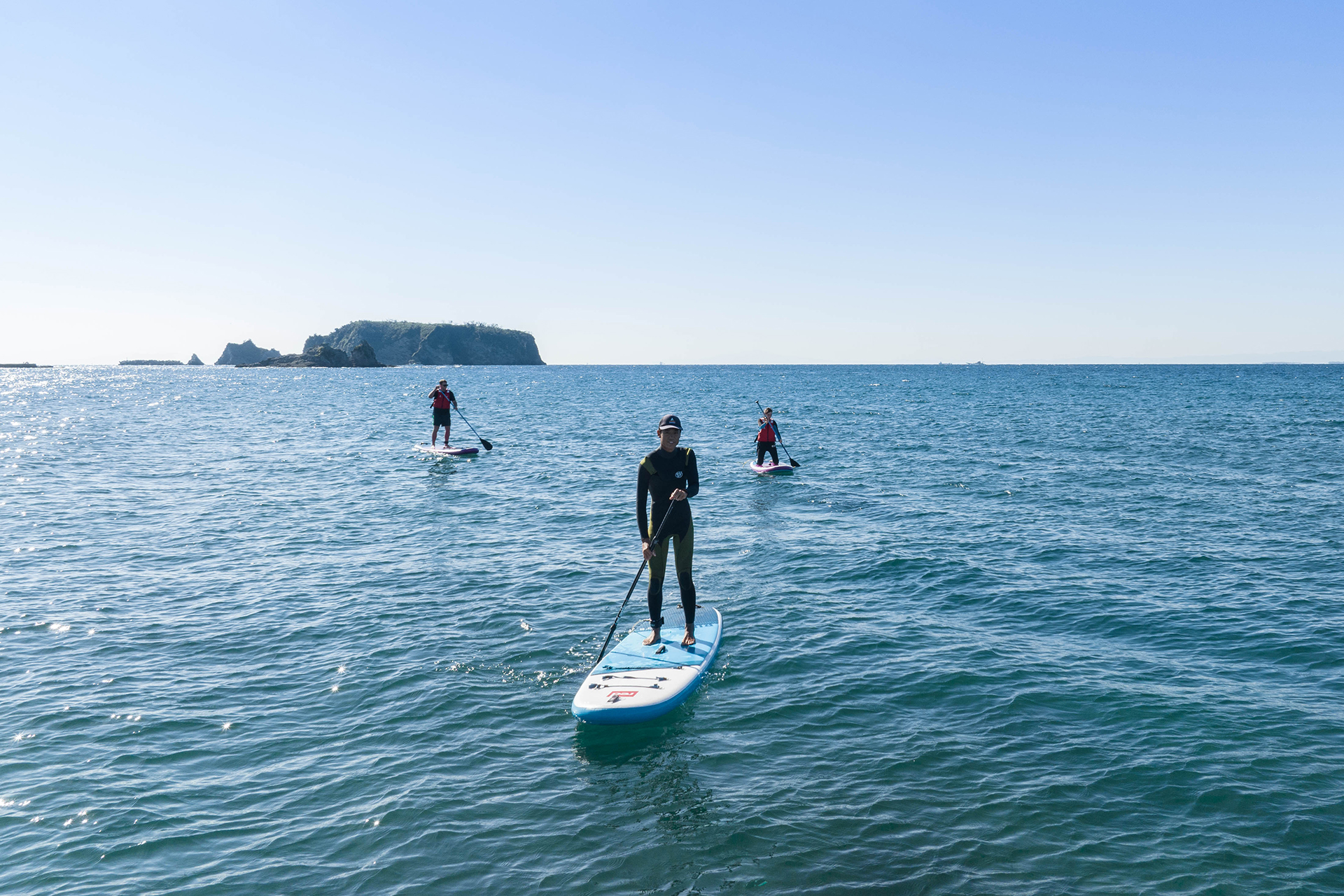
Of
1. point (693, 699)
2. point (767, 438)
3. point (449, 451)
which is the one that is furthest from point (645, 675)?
point (449, 451)

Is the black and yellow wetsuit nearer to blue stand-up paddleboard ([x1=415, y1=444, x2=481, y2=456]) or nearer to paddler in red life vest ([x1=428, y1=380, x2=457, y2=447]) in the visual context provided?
paddler in red life vest ([x1=428, y1=380, x2=457, y2=447])

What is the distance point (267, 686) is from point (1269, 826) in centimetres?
1179

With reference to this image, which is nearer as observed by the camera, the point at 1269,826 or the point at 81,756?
the point at 1269,826

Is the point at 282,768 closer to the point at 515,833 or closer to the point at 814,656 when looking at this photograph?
the point at 515,833

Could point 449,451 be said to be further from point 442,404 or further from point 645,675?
point 645,675

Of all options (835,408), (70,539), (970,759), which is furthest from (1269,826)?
(835,408)

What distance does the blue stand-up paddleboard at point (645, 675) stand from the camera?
9.60 m

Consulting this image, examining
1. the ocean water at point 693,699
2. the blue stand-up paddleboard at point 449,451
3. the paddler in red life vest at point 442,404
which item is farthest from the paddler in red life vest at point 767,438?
the blue stand-up paddleboard at point 449,451

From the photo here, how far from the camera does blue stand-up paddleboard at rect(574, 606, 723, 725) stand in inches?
378

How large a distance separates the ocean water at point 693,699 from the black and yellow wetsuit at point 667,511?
4.63 ft

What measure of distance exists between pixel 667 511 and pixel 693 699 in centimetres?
257

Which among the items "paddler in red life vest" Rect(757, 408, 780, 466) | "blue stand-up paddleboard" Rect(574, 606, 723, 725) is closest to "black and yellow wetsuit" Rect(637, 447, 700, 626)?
"blue stand-up paddleboard" Rect(574, 606, 723, 725)

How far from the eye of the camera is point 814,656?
11883 millimetres

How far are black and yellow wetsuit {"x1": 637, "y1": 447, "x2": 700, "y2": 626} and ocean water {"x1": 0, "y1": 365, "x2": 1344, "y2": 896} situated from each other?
141 centimetres
